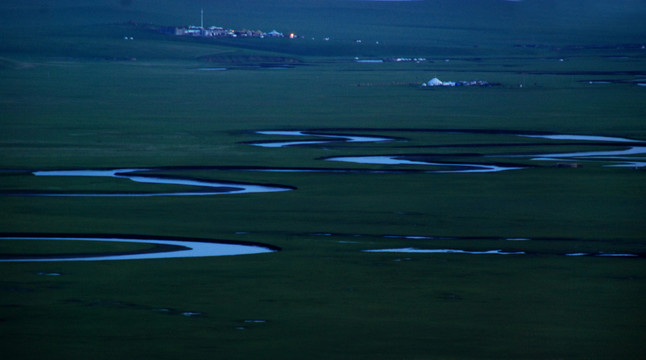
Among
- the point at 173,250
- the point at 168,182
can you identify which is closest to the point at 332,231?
the point at 173,250

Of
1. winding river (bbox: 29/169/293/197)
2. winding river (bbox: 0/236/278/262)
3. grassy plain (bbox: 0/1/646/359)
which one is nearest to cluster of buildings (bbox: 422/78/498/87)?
grassy plain (bbox: 0/1/646/359)

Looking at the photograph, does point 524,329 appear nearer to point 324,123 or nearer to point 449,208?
point 449,208

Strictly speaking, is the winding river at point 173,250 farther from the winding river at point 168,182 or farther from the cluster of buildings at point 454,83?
the cluster of buildings at point 454,83

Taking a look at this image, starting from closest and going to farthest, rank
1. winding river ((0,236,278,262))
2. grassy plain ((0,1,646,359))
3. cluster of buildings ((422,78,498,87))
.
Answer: grassy plain ((0,1,646,359))
winding river ((0,236,278,262))
cluster of buildings ((422,78,498,87))

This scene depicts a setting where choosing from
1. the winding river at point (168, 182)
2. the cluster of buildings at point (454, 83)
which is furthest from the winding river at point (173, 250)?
the cluster of buildings at point (454, 83)

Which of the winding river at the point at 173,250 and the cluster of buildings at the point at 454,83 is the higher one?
the winding river at the point at 173,250

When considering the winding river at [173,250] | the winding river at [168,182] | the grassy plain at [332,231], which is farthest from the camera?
the winding river at [168,182]

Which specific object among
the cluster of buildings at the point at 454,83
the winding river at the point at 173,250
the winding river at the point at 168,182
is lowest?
the cluster of buildings at the point at 454,83

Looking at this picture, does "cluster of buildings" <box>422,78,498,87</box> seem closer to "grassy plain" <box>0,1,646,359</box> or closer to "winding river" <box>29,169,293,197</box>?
"grassy plain" <box>0,1,646,359</box>

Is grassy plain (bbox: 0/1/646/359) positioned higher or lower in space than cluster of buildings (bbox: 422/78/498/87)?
higher
